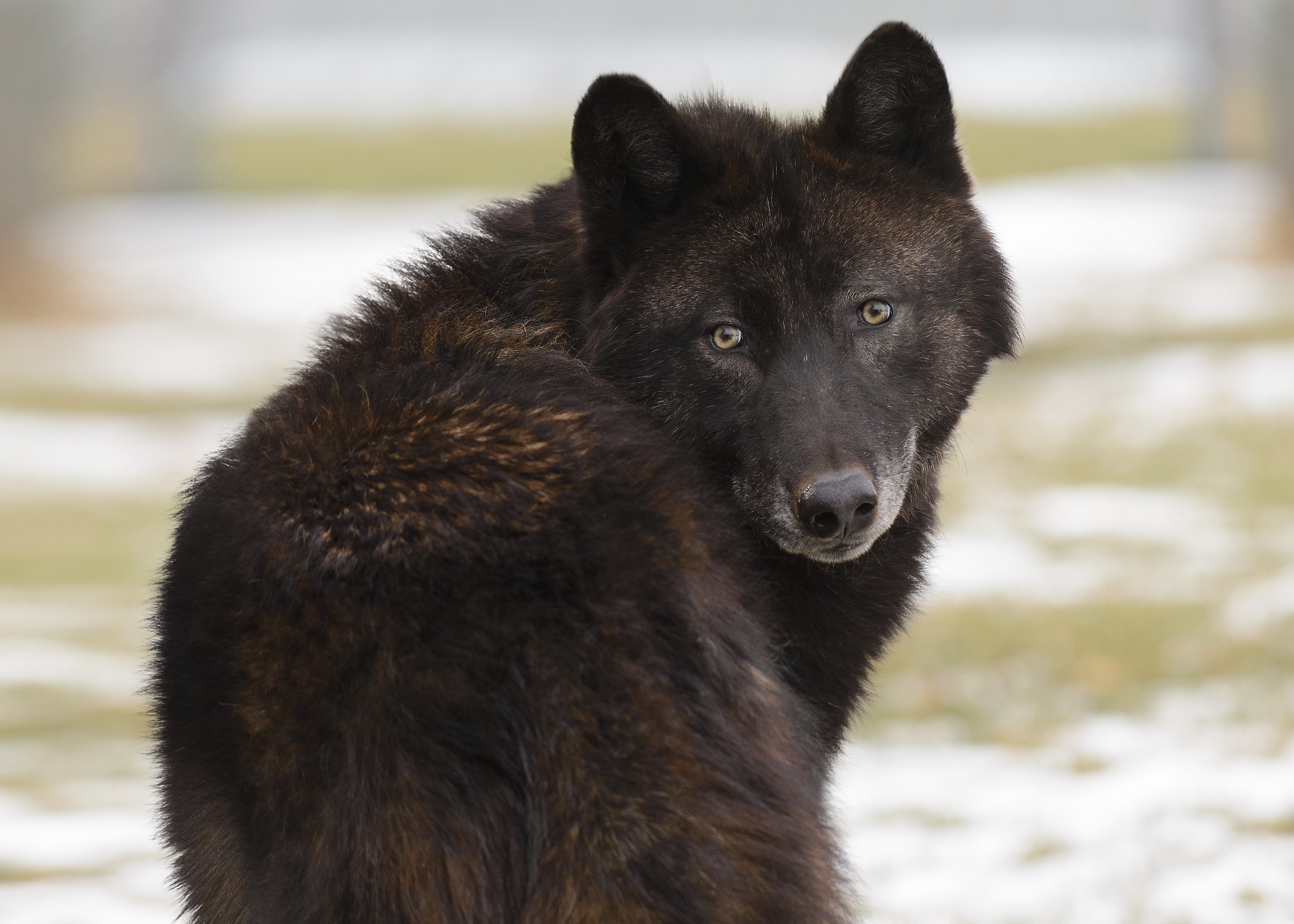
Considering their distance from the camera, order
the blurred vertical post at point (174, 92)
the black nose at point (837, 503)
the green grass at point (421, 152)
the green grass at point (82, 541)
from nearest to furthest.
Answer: the black nose at point (837, 503) → the green grass at point (82, 541) → the green grass at point (421, 152) → the blurred vertical post at point (174, 92)

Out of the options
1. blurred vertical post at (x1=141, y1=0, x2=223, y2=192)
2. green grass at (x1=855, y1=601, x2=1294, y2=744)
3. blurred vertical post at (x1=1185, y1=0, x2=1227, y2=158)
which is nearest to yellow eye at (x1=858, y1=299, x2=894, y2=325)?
green grass at (x1=855, y1=601, x2=1294, y2=744)

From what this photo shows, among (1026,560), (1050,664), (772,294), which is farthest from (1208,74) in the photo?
(772,294)

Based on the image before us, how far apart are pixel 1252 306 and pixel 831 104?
14.4 meters

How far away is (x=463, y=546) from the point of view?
2.55 metres

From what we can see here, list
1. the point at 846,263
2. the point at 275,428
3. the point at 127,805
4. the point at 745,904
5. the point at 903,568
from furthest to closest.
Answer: the point at 127,805 < the point at 903,568 < the point at 846,263 < the point at 275,428 < the point at 745,904

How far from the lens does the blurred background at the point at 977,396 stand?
5.17 metres

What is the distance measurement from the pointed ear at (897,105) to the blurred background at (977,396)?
528 mm

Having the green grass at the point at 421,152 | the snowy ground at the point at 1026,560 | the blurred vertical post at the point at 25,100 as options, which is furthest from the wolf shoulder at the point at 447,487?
the green grass at the point at 421,152


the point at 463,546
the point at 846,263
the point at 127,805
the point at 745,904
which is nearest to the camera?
the point at 745,904

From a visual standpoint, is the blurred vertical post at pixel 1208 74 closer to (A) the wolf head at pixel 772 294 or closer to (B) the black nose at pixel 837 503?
(A) the wolf head at pixel 772 294

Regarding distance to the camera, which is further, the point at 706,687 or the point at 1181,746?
the point at 1181,746

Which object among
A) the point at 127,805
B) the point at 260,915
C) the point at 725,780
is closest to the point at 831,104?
the point at 725,780

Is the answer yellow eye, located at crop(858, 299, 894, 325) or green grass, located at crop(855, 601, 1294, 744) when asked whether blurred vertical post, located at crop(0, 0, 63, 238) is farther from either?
yellow eye, located at crop(858, 299, 894, 325)

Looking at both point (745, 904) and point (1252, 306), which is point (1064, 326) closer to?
point (1252, 306)
